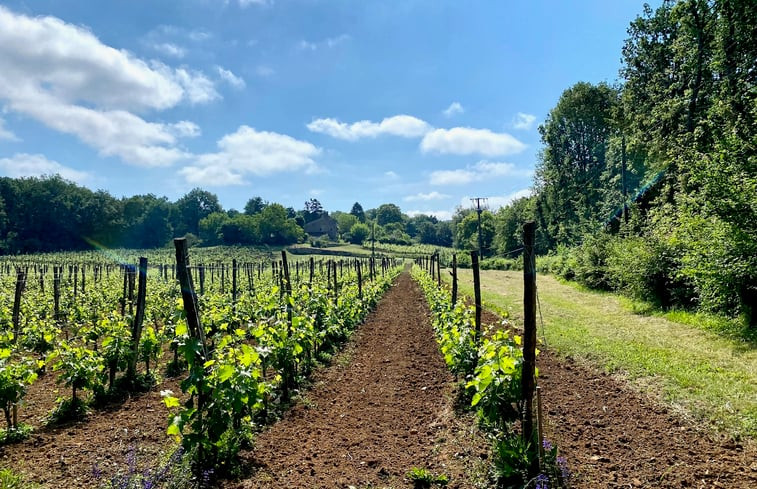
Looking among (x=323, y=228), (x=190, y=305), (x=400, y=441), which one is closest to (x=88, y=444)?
(x=190, y=305)

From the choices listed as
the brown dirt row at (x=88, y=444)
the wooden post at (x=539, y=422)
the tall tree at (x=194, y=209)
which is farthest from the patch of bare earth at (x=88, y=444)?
the tall tree at (x=194, y=209)

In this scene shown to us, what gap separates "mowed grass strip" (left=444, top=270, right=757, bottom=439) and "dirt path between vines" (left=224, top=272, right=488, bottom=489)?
297 centimetres

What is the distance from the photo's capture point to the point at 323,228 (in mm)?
102500

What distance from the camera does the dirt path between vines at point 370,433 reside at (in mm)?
4121

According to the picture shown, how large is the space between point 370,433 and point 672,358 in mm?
6056

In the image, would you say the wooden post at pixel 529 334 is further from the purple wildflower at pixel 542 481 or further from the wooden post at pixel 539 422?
the purple wildflower at pixel 542 481

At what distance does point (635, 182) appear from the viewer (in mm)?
33062

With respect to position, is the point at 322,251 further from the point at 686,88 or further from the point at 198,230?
the point at 686,88

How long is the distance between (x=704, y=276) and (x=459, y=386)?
7.13 m

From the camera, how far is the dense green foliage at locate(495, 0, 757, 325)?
8.90 metres

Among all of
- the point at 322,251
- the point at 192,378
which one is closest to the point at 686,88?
the point at 192,378

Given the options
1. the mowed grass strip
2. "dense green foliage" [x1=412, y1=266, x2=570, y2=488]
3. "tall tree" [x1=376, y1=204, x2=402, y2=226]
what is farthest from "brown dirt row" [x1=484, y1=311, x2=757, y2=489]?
"tall tree" [x1=376, y1=204, x2=402, y2=226]

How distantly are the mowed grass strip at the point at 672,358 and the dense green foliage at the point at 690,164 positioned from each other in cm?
139

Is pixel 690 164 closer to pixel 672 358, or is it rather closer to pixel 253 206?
pixel 672 358
